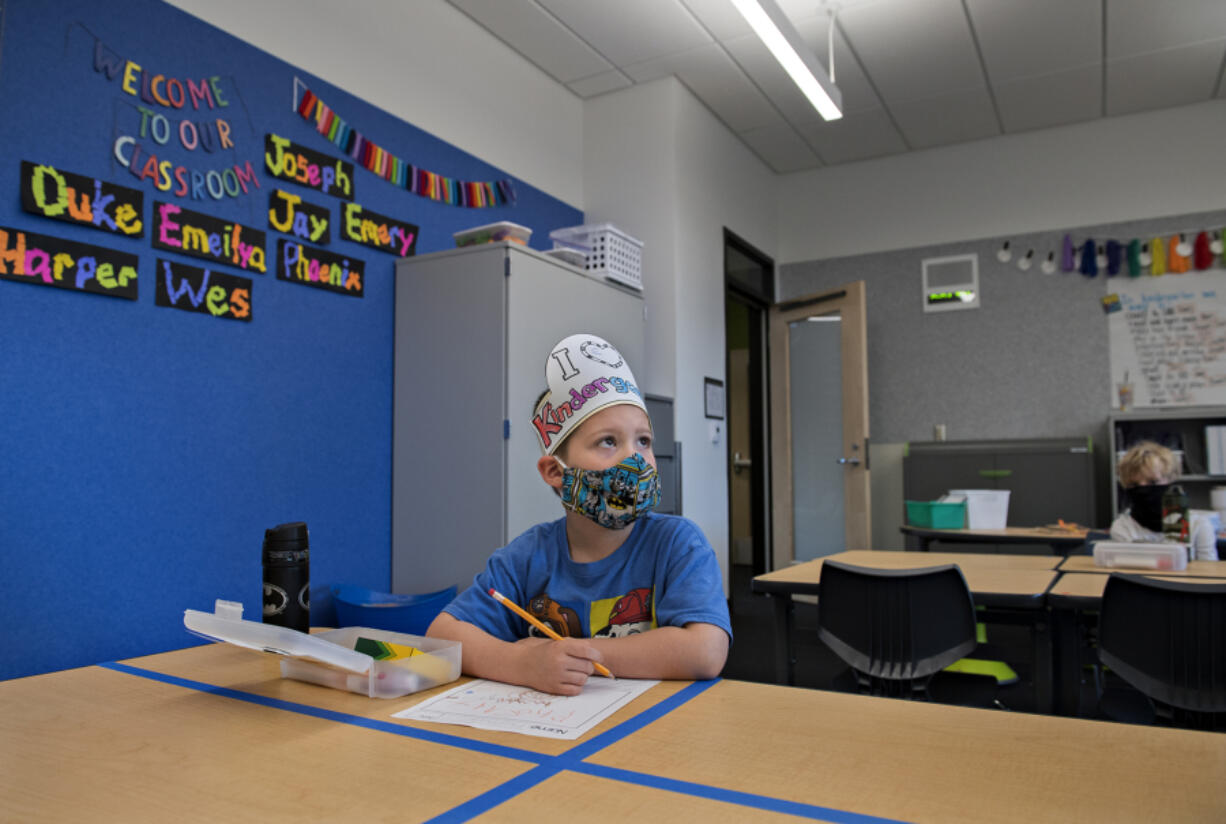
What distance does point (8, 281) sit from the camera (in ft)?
6.72

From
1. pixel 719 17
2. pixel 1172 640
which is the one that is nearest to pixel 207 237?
pixel 719 17

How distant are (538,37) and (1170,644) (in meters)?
3.54

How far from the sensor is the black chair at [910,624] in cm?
202

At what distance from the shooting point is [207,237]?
2516 millimetres

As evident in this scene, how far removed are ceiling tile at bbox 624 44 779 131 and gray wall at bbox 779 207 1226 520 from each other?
1.40 m

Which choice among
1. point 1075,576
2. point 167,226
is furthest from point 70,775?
point 1075,576

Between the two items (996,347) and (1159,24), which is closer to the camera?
(1159,24)

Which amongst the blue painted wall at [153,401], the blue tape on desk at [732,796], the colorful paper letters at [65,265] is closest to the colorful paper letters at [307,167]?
the blue painted wall at [153,401]

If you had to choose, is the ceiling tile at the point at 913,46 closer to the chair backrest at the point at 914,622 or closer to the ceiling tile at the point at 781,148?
the ceiling tile at the point at 781,148

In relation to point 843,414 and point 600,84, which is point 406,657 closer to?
point 600,84

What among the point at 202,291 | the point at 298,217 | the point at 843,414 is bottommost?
the point at 843,414

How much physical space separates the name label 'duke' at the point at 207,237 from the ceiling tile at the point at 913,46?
2867 millimetres

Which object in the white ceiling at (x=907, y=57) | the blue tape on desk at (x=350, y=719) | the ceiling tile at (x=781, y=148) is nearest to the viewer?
the blue tape on desk at (x=350, y=719)

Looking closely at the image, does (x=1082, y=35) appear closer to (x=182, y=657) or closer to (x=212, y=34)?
(x=212, y=34)
